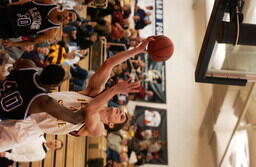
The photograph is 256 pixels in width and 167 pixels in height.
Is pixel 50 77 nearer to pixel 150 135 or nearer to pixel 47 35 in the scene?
pixel 47 35

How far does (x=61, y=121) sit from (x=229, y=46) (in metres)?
1.57

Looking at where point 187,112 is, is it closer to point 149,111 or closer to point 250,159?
point 149,111

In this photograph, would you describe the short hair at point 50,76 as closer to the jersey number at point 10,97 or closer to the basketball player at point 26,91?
the basketball player at point 26,91

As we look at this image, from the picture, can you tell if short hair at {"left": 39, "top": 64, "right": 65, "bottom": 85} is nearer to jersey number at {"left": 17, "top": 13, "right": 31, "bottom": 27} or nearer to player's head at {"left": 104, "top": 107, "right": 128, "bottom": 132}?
player's head at {"left": 104, "top": 107, "right": 128, "bottom": 132}

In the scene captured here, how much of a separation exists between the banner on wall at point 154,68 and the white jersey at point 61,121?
5428mm

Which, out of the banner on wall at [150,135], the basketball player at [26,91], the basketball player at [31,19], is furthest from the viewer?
the banner on wall at [150,135]

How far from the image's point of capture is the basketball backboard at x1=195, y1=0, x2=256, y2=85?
81.1 inches

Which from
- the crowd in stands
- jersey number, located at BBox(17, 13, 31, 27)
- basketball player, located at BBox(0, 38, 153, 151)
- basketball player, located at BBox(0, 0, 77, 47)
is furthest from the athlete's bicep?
basketball player, located at BBox(0, 38, 153, 151)

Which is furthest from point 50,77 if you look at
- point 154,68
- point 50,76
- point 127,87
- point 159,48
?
point 154,68

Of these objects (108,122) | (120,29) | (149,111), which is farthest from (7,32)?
(149,111)

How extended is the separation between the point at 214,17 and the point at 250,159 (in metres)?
5.28

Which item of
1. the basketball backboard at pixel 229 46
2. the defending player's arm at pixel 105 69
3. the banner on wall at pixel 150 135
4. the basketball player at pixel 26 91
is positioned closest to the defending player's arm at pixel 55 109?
the basketball player at pixel 26 91

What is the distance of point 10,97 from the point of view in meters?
2.79

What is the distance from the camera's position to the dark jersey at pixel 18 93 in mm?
2746
